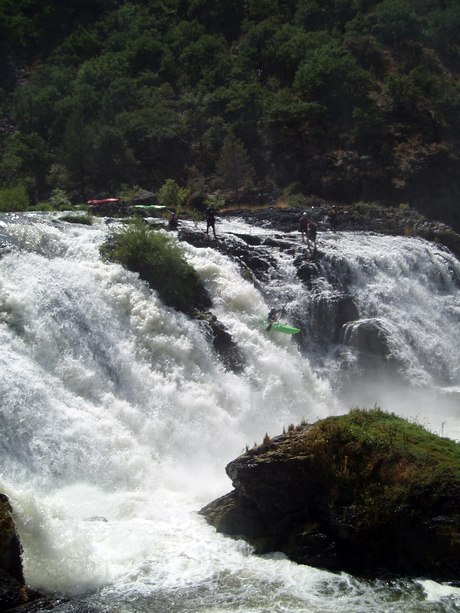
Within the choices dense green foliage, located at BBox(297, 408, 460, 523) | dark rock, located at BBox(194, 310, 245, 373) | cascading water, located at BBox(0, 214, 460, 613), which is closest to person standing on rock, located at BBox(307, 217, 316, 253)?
cascading water, located at BBox(0, 214, 460, 613)

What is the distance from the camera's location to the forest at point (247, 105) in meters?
39.1

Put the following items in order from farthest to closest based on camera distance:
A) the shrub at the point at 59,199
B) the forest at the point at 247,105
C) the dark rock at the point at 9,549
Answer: the forest at the point at 247,105 → the shrub at the point at 59,199 → the dark rock at the point at 9,549

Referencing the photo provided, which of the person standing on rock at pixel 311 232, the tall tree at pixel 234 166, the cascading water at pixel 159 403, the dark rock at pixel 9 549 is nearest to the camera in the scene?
the dark rock at pixel 9 549

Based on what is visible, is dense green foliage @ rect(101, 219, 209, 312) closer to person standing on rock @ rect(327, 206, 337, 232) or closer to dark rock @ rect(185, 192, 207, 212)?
dark rock @ rect(185, 192, 207, 212)

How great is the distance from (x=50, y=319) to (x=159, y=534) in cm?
637

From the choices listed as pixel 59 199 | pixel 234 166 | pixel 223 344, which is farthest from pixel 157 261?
pixel 234 166

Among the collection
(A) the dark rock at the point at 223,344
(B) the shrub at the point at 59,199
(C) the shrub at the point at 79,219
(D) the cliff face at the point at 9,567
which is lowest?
(D) the cliff face at the point at 9,567

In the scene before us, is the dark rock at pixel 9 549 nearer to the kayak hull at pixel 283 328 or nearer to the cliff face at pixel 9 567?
the cliff face at pixel 9 567

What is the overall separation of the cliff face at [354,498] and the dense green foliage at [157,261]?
848cm

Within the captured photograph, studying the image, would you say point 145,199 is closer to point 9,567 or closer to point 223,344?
point 223,344

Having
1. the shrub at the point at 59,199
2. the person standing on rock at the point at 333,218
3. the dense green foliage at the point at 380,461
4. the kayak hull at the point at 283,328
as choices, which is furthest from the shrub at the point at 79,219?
the dense green foliage at the point at 380,461

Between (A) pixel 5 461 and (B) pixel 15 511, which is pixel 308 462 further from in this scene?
(A) pixel 5 461

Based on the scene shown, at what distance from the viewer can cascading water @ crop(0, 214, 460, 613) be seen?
8336 mm

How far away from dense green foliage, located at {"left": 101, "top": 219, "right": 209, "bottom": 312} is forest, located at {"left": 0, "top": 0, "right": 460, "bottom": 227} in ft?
39.4
